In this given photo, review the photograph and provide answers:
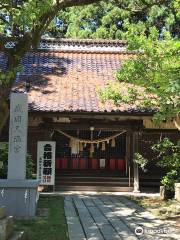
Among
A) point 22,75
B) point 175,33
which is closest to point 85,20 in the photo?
point 175,33

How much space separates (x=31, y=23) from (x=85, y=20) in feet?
72.5

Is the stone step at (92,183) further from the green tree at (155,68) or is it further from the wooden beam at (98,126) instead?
the green tree at (155,68)

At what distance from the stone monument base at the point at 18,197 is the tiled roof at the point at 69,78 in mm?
5385

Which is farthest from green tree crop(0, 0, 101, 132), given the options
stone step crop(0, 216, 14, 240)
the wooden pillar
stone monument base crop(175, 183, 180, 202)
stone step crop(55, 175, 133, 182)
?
stone step crop(55, 175, 133, 182)

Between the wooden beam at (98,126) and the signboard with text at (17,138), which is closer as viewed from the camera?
the signboard with text at (17,138)

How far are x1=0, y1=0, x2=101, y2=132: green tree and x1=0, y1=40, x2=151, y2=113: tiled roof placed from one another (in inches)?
281

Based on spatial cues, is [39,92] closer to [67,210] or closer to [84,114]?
[84,114]

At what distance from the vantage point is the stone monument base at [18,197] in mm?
10547

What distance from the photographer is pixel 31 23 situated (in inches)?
316

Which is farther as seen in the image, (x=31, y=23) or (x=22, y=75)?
(x=22, y=75)

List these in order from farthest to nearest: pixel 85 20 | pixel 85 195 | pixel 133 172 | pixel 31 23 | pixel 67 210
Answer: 1. pixel 85 20
2. pixel 133 172
3. pixel 85 195
4. pixel 67 210
5. pixel 31 23

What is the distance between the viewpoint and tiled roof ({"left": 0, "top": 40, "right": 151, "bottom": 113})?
1603cm

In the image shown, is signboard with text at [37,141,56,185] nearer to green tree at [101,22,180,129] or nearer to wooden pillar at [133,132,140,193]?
wooden pillar at [133,132,140,193]

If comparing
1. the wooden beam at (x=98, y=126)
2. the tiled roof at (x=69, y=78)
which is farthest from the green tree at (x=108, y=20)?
the wooden beam at (x=98, y=126)
